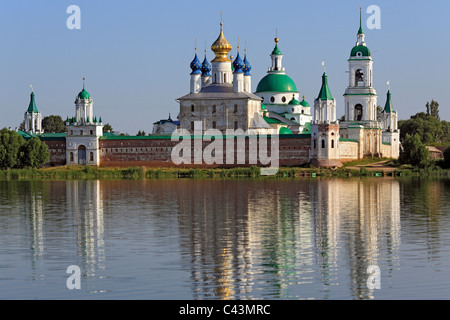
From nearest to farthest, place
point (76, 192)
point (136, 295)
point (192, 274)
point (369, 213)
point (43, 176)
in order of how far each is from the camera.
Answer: point (136, 295), point (192, 274), point (369, 213), point (76, 192), point (43, 176)

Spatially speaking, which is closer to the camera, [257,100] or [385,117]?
[257,100]

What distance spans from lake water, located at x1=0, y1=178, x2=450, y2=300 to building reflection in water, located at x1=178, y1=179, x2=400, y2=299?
0.03 meters

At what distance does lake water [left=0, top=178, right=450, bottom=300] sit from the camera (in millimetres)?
14094

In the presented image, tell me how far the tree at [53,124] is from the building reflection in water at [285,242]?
65731mm

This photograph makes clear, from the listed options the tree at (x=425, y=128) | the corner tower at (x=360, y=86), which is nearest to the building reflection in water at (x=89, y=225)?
the corner tower at (x=360, y=86)

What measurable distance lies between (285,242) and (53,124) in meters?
81.6

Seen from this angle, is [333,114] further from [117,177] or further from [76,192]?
[76,192]

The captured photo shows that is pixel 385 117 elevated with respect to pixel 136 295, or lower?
elevated

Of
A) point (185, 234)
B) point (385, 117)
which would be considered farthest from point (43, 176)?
point (185, 234)

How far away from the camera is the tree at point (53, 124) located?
9688 cm

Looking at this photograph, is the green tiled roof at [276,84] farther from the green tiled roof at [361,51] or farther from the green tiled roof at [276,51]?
the green tiled roof at [361,51]

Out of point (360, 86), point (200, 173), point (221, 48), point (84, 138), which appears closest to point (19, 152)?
point (84, 138)

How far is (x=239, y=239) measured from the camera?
64.4 ft
